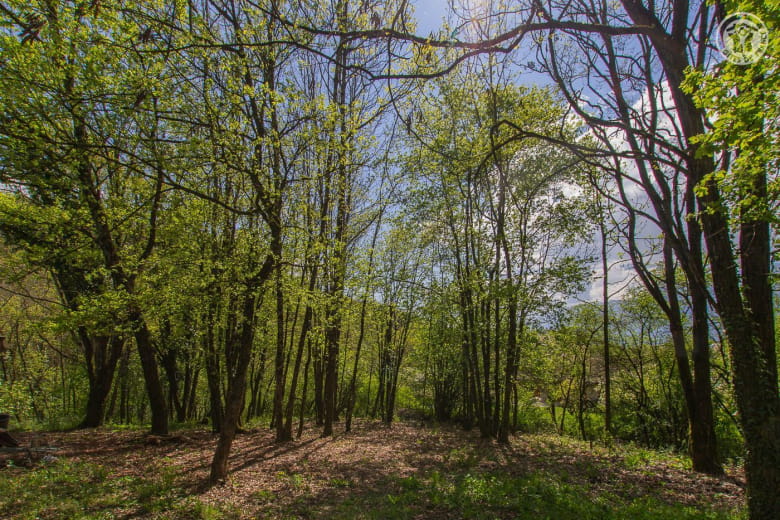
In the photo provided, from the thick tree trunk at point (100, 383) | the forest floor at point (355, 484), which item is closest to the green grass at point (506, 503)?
the forest floor at point (355, 484)

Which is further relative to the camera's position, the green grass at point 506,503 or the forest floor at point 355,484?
the forest floor at point 355,484

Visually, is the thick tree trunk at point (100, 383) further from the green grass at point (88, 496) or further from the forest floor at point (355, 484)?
the green grass at point (88, 496)

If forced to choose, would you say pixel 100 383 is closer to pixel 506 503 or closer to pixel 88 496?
pixel 88 496

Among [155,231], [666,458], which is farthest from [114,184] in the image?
[666,458]

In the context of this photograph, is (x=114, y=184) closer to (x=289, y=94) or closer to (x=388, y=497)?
(x=289, y=94)

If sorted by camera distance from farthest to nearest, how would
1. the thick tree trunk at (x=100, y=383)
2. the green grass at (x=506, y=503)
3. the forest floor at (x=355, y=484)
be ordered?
the thick tree trunk at (x=100, y=383) < the forest floor at (x=355, y=484) < the green grass at (x=506, y=503)

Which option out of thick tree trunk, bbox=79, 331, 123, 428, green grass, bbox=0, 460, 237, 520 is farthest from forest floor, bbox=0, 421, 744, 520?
thick tree trunk, bbox=79, 331, 123, 428

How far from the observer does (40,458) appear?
7.34m

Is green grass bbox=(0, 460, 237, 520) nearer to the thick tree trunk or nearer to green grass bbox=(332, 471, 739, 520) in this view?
green grass bbox=(332, 471, 739, 520)

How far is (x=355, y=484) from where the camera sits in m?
7.38

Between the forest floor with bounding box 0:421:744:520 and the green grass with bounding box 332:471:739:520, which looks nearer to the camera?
the green grass with bounding box 332:471:739:520

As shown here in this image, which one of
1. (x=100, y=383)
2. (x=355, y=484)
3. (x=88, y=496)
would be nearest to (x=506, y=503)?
(x=355, y=484)

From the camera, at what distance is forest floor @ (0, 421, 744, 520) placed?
5.35 meters

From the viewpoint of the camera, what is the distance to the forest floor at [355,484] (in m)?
5.35
